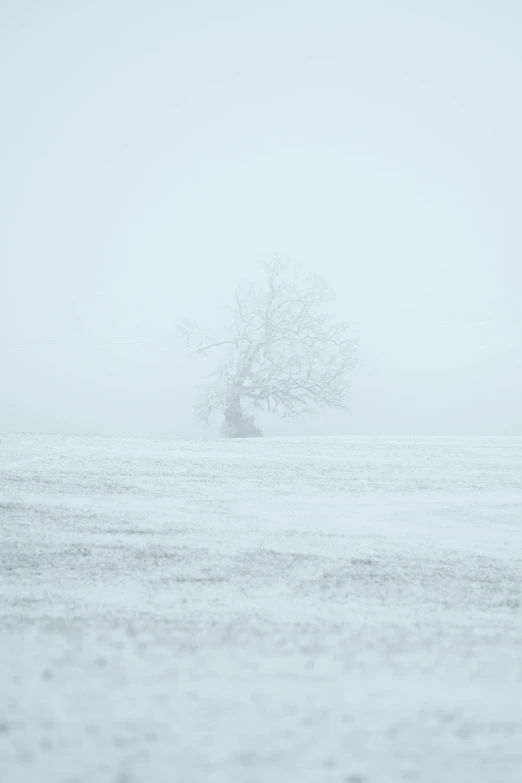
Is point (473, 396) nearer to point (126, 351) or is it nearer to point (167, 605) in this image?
point (126, 351)

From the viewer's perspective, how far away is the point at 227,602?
9.62 ft

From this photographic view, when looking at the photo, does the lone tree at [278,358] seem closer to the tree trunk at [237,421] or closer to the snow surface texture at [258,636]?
the tree trunk at [237,421]

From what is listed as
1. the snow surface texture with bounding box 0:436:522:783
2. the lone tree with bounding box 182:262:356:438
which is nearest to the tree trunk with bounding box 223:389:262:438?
the lone tree with bounding box 182:262:356:438

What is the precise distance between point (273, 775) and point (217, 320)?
1547cm

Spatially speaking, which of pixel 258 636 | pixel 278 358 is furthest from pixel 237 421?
pixel 258 636

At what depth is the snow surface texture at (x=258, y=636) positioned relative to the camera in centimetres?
163

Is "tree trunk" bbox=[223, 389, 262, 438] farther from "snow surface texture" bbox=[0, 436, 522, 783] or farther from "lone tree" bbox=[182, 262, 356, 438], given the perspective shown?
"snow surface texture" bbox=[0, 436, 522, 783]

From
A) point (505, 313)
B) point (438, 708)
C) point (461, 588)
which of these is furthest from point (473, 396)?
point (438, 708)

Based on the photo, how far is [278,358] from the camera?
1266 centimetres

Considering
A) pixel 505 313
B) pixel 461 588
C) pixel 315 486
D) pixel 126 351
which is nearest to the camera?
pixel 461 588

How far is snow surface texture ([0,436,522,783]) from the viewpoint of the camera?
1633 millimetres

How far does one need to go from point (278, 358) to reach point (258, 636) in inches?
406

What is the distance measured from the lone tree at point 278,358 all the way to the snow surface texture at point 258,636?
22.7 ft

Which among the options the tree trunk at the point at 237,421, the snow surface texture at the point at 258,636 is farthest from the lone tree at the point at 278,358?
the snow surface texture at the point at 258,636
